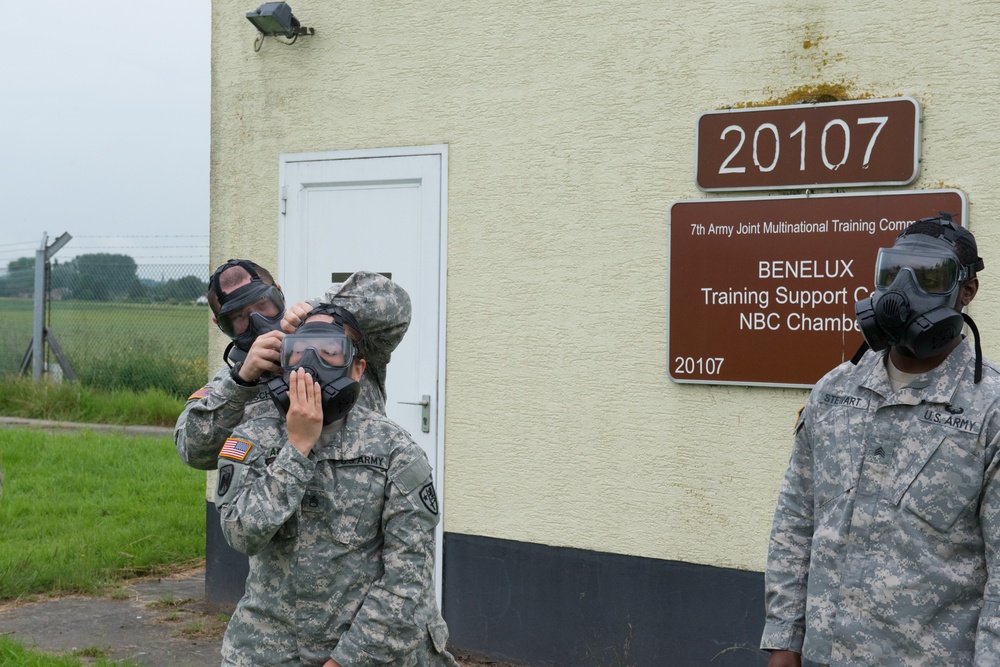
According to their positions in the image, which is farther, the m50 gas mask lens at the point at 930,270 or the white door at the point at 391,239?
the white door at the point at 391,239

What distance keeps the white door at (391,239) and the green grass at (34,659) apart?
1.66m

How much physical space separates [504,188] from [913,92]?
1924 mm

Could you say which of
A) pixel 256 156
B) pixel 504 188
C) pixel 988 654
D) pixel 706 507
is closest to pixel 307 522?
pixel 988 654

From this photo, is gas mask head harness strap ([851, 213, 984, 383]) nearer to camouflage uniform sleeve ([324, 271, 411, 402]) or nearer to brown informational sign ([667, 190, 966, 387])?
camouflage uniform sleeve ([324, 271, 411, 402])

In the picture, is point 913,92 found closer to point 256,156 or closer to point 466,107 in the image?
point 466,107

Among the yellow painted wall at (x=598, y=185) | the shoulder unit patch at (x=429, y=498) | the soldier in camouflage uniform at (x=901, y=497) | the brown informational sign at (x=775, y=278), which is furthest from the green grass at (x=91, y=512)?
the soldier in camouflage uniform at (x=901, y=497)

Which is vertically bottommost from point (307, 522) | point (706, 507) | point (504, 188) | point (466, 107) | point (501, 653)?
point (501, 653)

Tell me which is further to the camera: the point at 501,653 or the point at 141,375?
the point at 141,375

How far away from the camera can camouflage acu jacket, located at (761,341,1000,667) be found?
2686mm

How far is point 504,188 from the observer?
553 centimetres

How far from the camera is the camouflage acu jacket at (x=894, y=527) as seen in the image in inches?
106

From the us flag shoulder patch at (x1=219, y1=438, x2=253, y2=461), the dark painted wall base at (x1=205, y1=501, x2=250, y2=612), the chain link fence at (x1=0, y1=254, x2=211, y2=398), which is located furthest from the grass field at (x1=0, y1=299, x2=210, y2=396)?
the us flag shoulder patch at (x1=219, y1=438, x2=253, y2=461)

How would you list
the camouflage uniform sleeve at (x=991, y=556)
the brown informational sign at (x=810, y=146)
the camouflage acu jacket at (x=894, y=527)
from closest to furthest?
the camouflage uniform sleeve at (x=991, y=556) < the camouflage acu jacket at (x=894, y=527) < the brown informational sign at (x=810, y=146)

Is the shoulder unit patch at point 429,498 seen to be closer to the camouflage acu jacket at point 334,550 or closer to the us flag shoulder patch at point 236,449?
the camouflage acu jacket at point 334,550
